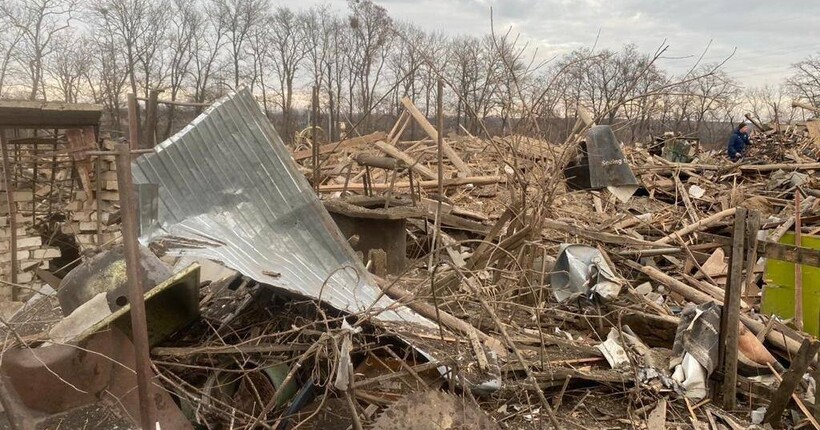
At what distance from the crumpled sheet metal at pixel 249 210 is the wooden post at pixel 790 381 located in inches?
98.3

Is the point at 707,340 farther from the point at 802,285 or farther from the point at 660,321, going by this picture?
the point at 802,285

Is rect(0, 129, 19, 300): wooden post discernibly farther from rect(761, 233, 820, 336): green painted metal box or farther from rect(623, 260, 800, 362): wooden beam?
rect(761, 233, 820, 336): green painted metal box

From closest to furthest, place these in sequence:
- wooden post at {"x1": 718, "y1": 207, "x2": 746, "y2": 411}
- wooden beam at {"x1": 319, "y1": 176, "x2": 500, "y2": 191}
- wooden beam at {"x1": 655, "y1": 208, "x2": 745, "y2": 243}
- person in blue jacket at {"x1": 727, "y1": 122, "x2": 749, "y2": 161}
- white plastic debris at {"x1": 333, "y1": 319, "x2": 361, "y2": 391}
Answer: white plastic debris at {"x1": 333, "y1": 319, "x2": 361, "y2": 391} → wooden post at {"x1": 718, "y1": 207, "x2": 746, "y2": 411} → wooden beam at {"x1": 655, "y1": 208, "x2": 745, "y2": 243} → wooden beam at {"x1": 319, "y1": 176, "x2": 500, "y2": 191} → person in blue jacket at {"x1": 727, "y1": 122, "x2": 749, "y2": 161}

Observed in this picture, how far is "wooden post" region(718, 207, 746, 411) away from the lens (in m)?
4.18

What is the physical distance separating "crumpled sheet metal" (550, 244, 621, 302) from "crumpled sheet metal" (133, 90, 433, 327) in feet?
7.24

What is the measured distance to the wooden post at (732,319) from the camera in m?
4.18

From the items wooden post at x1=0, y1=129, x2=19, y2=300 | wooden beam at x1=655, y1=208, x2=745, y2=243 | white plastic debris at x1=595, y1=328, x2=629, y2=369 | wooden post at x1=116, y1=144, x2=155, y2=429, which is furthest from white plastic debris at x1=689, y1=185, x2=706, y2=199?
wooden post at x1=0, y1=129, x2=19, y2=300

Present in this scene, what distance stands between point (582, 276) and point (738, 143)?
39.2 feet

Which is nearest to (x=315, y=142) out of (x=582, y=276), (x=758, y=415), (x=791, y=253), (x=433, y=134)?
(x=582, y=276)

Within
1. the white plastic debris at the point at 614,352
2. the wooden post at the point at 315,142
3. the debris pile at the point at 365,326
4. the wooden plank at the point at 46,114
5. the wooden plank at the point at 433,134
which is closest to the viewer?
the debris pile at the point at 365,326

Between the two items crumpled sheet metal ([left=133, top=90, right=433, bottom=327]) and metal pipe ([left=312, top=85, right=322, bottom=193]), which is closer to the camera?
crumpled sheet metal ([left=133, top=90, right=433, bottom=327])

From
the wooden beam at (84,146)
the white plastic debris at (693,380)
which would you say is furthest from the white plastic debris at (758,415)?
the wooden beam at (84,146)

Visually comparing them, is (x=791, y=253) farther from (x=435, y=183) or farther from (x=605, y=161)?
(x=435, y=183)

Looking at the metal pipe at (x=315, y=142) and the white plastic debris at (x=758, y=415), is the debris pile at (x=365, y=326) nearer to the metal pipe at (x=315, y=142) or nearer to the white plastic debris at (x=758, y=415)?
the white plastic debris at (x=758, y=415)
